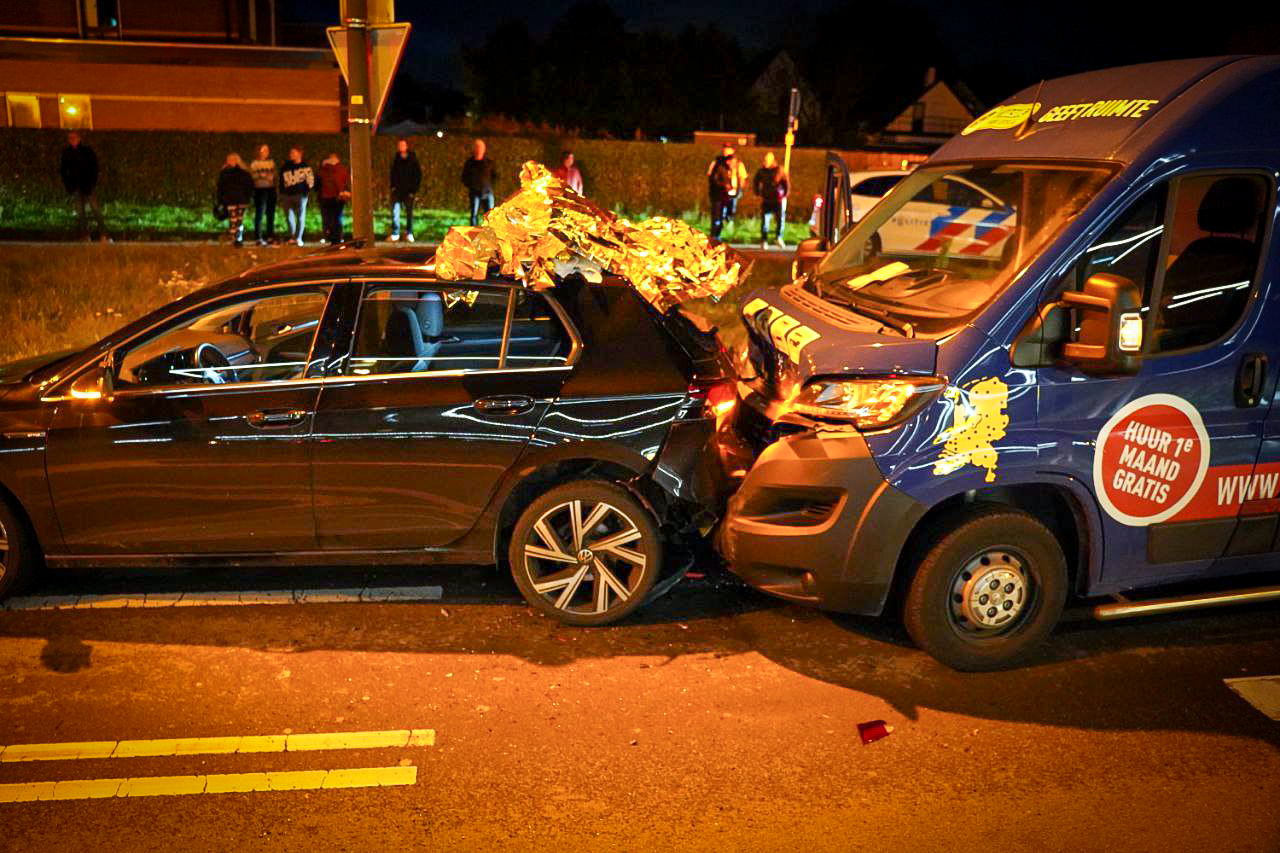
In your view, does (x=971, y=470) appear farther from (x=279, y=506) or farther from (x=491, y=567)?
(x=279, y=506)

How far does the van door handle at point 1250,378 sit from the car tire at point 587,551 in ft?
8.42

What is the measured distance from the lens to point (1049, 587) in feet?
16.3

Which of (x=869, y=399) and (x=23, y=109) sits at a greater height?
(x=23, y=109)

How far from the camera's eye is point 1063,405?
468 centimetres

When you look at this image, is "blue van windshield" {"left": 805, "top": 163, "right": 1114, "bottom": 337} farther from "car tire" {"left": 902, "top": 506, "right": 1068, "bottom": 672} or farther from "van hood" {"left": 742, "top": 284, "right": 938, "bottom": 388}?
"car tire" {"left": 902, "top": 506, "right": 1068, "bottom": 672}

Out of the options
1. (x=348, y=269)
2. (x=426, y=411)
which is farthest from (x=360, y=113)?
(x=426, y=411)

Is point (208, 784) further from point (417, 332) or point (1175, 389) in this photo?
point (1175, 389)

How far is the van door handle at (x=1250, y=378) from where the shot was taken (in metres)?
4.84

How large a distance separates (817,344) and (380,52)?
427 cm

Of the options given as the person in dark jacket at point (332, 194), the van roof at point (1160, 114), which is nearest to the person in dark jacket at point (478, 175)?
the person in dark jacket at point (332, 194)

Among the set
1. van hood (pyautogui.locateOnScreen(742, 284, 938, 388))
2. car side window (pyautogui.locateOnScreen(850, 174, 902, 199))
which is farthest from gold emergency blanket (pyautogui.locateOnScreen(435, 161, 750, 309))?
car side window (pyautogui.locateOnScreen(850, 174, 902, 199))

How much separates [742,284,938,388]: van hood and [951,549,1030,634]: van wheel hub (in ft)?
3.04

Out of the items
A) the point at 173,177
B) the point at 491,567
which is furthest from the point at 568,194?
the point at 173,177

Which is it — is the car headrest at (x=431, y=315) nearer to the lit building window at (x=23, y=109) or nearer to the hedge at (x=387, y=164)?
the hedge at (x=387, y=164)
